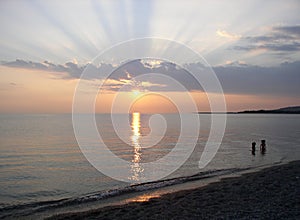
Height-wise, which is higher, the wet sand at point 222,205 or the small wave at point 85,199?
the wet sand at point 222,205

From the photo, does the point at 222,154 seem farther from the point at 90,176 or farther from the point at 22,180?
the point at 22,180

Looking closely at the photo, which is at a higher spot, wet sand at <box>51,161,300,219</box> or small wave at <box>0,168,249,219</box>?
wet sand at <box>51,161,300,219</box>

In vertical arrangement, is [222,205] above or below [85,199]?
above

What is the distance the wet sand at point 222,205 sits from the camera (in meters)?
11.6

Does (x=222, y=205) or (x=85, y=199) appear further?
(x=85, y=199)

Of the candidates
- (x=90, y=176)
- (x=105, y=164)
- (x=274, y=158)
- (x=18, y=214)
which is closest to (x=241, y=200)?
(x=18, y=214)

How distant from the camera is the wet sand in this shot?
11.6 metres

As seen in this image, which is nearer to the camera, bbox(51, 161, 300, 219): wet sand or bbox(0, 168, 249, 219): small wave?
bbox(51, 161, 300, 219): wet sand

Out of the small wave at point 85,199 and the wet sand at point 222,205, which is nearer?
the wet sand at point 222,205

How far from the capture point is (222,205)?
13219mm

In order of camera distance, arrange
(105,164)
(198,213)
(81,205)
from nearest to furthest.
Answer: (198,213)
(81,205)
(105,164)

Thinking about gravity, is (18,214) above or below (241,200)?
below

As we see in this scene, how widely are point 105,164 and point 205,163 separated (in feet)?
32.2

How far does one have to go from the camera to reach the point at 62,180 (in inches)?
899
